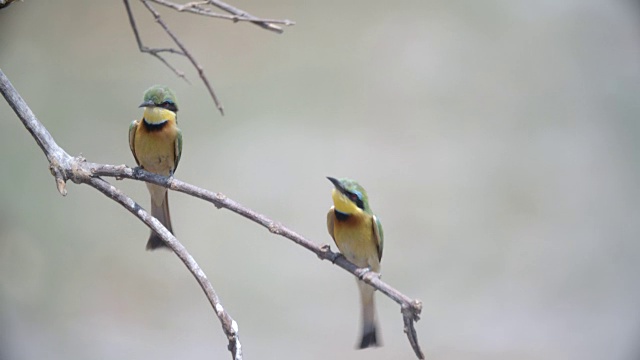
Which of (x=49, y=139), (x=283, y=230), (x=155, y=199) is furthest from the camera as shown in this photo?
(x=155, y=199)

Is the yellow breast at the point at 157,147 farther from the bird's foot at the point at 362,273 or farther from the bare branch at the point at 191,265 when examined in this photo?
the bird's foot at the point at 362,273

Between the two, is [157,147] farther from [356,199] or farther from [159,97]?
[356,199]

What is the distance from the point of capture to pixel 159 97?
5.41 ft

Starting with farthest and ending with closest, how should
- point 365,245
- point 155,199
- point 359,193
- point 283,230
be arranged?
point 155,199 → point 365,245 → point 359,193 → point 283,230

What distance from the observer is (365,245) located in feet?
5.66

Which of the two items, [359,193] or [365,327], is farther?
[365,327]

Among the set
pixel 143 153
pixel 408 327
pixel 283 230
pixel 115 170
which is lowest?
pixel 408 327

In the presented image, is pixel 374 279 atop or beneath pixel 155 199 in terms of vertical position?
beneath

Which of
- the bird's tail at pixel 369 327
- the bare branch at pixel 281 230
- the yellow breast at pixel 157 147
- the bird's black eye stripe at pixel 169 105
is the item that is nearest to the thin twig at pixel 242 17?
the bare branch at pixel 281 230

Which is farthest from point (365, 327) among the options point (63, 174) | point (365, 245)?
point (63, 174)

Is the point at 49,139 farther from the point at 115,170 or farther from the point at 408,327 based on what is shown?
the point at 408,327

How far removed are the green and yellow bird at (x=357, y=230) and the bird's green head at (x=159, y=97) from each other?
0.49m

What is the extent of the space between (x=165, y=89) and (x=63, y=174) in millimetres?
478

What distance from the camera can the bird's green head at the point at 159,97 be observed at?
162 cm
